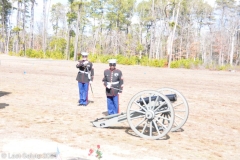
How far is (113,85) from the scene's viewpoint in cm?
707

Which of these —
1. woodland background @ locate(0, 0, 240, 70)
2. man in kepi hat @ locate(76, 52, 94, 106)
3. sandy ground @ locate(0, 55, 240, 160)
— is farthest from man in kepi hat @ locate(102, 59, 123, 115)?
woodland background @ locate(0, 0, 240, 70)

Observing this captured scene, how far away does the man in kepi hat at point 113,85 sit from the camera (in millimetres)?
7062

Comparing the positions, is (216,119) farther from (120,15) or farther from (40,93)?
(120,15)

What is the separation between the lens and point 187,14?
70.1 metres

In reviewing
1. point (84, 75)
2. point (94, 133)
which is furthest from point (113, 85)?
point (84, 75)

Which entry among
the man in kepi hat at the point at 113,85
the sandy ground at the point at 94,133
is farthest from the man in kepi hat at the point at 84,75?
the man in kepi hat at the point at 113,85

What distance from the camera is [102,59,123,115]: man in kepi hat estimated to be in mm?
7062

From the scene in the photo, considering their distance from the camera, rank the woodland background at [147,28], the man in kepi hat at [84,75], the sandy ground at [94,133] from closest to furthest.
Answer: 1. the sandy ground at [94,133]
2. the man in kepi hat at [84,75]
3. the woodland background at [147,28]

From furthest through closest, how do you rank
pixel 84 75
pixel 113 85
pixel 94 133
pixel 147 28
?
pixel 147 28
pixel 84 75
pixel 113 85
pixel 94 133

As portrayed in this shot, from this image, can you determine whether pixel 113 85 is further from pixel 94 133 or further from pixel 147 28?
pixel 147 28

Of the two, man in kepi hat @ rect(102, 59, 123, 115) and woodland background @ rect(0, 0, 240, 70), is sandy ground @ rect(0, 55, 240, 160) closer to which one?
man in kepi hat @ rect(102, 59, 123, 115)

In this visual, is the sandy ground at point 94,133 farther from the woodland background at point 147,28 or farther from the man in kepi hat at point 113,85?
the woodland background at point 147,28

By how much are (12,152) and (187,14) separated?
71.1 m

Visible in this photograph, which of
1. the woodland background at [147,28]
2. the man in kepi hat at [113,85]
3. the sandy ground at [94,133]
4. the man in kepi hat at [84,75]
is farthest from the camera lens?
the woodland background at [147,28]
